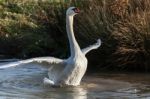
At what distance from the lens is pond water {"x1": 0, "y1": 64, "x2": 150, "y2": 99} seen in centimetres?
1127

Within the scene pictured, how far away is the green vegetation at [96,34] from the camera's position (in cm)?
1364

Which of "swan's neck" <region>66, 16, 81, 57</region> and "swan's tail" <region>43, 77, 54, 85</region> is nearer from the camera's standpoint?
"swan's neck" <region>66, 16, 81, 57</region>

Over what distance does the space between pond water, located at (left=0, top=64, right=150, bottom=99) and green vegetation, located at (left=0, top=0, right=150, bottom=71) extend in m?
0.51

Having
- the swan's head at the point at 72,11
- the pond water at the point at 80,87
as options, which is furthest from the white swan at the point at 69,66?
the pond water at the point at 80,87

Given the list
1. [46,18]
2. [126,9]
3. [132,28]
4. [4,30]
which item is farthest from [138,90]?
[4,30]

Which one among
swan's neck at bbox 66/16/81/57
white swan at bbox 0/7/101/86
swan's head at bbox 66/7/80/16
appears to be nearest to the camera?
white swan at bbox 0/7/101/86

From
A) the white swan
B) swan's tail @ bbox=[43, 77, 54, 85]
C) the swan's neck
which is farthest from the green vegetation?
swan's tail @ bbox=[43, 77, 54, 85]

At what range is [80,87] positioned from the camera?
12.4m

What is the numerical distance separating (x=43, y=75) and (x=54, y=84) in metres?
0.99

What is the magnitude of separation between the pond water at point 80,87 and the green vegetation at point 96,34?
511 mm

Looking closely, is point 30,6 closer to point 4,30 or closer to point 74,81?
point 4,30

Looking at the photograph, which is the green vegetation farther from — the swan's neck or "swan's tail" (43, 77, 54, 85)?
"swan's tail" (43, 77, 54, 85)

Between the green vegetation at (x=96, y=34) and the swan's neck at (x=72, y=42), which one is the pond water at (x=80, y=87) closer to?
the green vegetation at (x=96, y=34)

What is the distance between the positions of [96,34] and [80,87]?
2244mm
